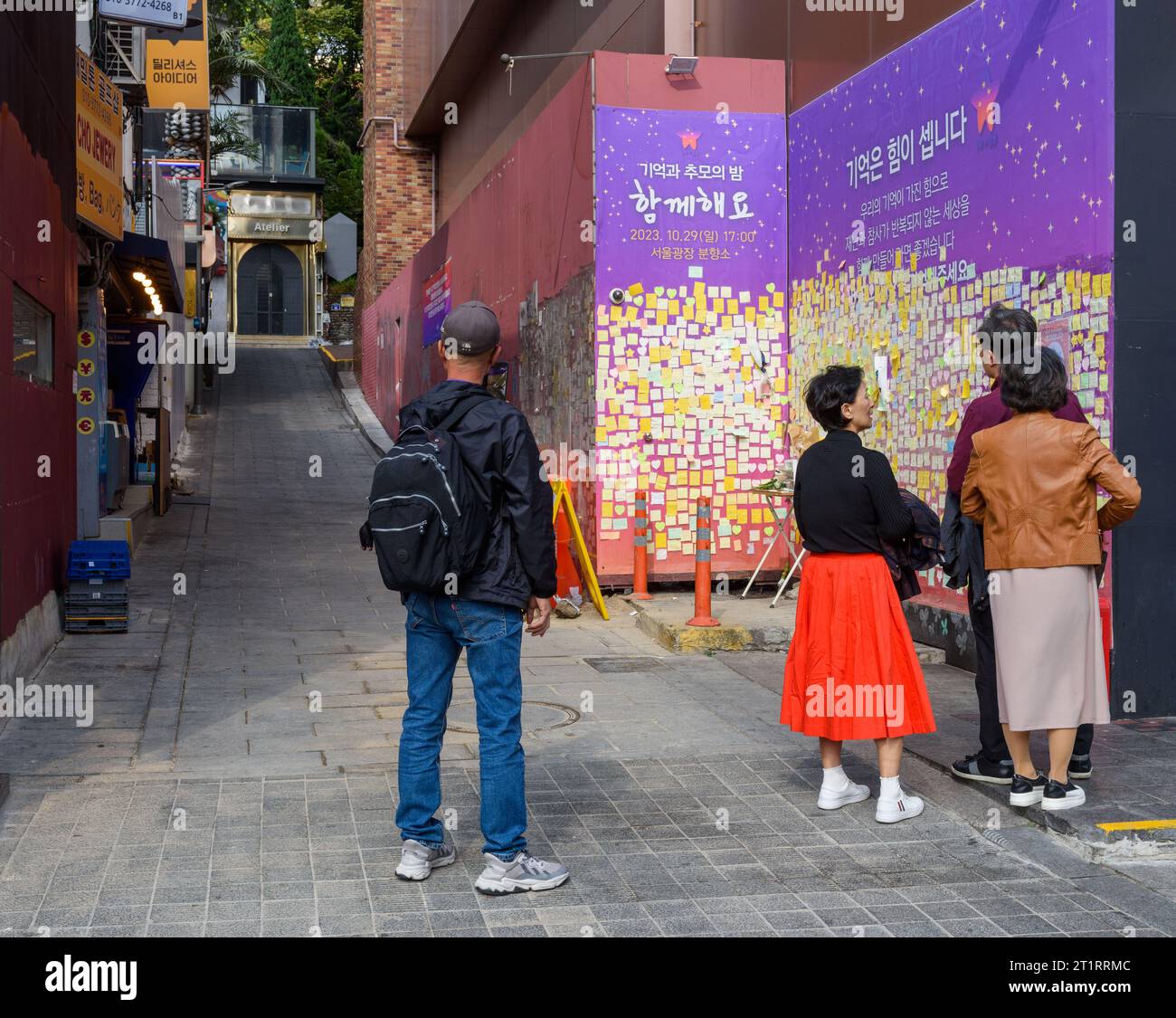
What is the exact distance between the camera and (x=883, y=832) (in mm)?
5328

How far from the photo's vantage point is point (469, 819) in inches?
216

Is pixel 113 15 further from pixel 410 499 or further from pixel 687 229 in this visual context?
pixel 410 499

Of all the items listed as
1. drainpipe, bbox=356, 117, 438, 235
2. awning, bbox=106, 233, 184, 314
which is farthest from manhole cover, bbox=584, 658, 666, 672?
drainpipe, bbox=356, 117, 438, 235

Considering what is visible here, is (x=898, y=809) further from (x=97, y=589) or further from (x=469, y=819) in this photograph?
(x=97, y=589)

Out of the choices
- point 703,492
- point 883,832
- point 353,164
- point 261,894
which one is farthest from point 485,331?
point 353,164

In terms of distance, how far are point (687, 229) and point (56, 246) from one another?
16.9ft

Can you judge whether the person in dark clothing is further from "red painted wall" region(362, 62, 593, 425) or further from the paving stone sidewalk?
"red painted wall" region(362, 62, 593, 425)

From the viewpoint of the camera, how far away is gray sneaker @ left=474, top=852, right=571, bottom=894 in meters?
4.54

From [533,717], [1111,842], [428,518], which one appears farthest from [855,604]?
[533,717]

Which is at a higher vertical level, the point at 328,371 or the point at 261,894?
the point at 328,371

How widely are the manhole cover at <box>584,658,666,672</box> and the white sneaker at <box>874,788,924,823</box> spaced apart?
11.8 ft

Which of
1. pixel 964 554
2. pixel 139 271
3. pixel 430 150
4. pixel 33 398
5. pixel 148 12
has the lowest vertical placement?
pixel 964 554

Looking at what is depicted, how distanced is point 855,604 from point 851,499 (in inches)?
16.5

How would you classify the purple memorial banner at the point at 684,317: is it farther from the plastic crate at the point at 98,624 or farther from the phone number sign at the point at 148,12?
the phone number sign at the point at 148,12
